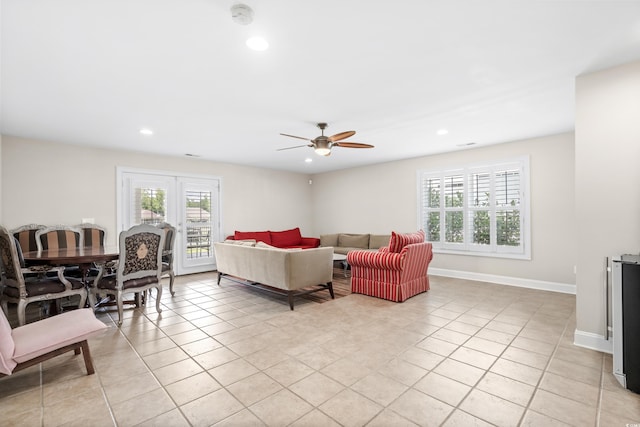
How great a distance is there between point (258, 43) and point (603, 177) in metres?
3.11

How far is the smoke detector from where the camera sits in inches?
69.2

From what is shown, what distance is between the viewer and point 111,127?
4148 mm

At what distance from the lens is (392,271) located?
4.22m

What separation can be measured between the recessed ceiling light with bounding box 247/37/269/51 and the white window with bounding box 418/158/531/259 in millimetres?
4740

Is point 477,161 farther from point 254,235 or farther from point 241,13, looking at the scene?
point 241,13

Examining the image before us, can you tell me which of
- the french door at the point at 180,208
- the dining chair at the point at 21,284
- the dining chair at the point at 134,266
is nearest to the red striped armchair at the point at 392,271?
the dining chair at the point at 134,266

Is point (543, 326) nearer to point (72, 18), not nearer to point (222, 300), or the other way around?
point (222, 300)

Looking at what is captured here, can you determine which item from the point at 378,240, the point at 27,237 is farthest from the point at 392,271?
the point at 27,237

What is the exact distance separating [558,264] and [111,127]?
7.04 m

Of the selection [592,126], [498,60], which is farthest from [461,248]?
[498,60]

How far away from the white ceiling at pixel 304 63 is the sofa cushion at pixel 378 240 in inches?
113

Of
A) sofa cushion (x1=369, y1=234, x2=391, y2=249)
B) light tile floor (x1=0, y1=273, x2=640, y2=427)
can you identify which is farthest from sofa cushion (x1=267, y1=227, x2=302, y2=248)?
light tile floor (x1=0, y1=273, x2=640, y2=427)

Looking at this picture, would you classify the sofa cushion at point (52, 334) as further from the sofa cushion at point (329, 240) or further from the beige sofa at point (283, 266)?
the sofa cushion at point (329, 240)

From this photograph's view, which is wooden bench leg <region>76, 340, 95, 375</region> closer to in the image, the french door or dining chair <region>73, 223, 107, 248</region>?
dining chair <region>73, 223, 107, 248</region>
